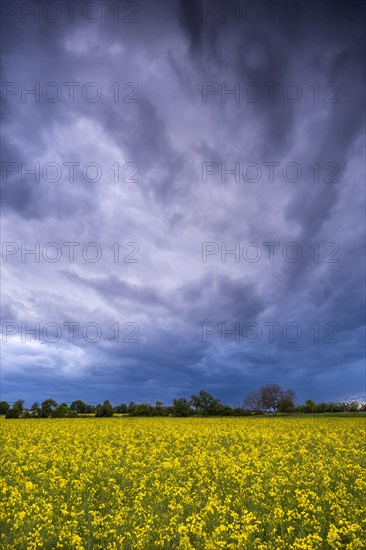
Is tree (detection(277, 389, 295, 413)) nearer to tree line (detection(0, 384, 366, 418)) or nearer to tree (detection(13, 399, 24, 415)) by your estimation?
tree line (detection(0, 384, 366, 418))

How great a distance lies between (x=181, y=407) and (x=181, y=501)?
7405 cm

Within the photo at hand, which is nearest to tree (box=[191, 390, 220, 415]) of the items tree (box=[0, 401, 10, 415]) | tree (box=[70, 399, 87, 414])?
tree (box=[70, 399, 87, 414])

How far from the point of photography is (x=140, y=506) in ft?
37.8

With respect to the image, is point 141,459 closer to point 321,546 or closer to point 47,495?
point 47,495

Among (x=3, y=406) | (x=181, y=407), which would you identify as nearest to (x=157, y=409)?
(x=181, y=407)

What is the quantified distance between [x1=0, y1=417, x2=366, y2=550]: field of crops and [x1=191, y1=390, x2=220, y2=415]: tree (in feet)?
214

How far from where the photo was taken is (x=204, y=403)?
282 ft

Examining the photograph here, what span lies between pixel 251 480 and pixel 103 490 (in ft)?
19.1

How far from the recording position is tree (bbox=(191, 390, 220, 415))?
274 ft

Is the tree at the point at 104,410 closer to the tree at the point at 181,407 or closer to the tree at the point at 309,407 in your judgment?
the tree at the point at 181,407

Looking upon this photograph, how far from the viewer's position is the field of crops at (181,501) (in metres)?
9.27

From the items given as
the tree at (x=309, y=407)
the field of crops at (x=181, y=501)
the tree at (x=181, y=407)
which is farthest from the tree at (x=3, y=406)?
the tree at (x=309, y=407)

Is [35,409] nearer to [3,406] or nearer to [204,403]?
[3,406]

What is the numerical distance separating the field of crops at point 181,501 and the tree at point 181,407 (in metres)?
62.6
